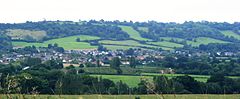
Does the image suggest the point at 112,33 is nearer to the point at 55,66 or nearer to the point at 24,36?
the point at 24,36

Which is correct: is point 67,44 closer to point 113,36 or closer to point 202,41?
point 113,36

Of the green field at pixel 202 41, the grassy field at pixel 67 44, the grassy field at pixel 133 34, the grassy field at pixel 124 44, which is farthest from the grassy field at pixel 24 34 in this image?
the green field at pixel 202 41

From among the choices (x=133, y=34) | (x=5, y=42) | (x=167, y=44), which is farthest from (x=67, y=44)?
(x=133, y=34)

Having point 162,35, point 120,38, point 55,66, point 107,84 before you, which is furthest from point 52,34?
point 107,84

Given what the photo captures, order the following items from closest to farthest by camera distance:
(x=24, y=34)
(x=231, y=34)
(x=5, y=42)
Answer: (x=5, y=42) < (x=24, y=34) < (x=231, y=34)

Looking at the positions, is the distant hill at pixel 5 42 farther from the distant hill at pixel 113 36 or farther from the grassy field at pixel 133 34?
the grassy field at pixel 133 34

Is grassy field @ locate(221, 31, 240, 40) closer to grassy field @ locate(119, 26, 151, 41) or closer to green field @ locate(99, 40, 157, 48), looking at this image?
grassy field @ locate(119, 26, 151, 41)

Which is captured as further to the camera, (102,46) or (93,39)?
(93,39)

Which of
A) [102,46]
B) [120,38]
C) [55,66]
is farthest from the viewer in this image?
[120,38]

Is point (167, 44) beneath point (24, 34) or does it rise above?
beneath
